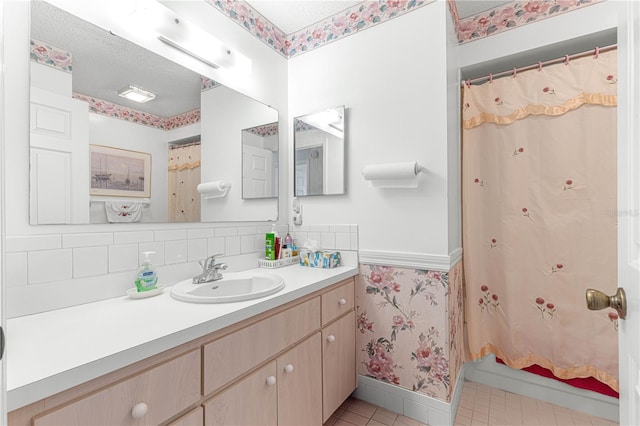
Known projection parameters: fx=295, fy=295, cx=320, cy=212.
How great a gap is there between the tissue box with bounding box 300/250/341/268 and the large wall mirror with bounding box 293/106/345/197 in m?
0.39

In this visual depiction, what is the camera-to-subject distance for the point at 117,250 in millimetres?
1215

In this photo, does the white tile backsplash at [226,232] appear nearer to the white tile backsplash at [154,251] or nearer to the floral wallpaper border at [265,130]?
the white tile backsplash at [154,251]

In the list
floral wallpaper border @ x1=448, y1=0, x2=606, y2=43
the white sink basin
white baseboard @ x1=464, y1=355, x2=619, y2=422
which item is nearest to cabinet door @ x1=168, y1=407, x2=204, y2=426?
the white sink basin

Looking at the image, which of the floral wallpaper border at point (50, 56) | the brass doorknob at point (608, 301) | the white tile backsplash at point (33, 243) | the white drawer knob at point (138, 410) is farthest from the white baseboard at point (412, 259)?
the floral wallpaper border at point (50, 56)

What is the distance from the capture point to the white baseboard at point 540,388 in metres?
1.64

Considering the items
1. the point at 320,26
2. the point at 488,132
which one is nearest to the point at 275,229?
the point at 320,26

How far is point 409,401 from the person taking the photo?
1.65 m

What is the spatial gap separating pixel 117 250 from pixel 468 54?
232cm

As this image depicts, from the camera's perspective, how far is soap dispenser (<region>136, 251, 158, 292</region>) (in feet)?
3.94

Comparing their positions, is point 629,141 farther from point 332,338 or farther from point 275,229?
point 275,229

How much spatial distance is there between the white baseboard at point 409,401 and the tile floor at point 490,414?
0.11 feet

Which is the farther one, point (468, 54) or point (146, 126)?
point (468, 54)

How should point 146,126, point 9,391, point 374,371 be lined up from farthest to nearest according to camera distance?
point 374,371 → point 146,126 → point 9,391

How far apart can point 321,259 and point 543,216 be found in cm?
135
